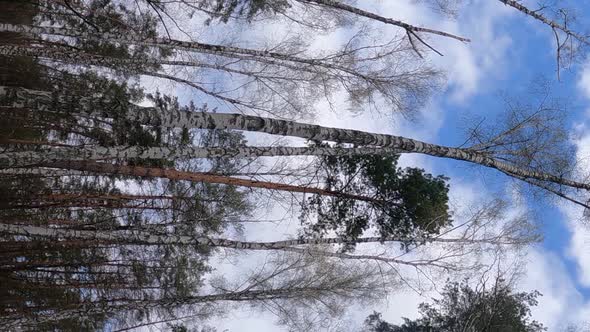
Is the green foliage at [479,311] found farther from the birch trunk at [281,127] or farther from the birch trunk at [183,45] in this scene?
the birch trunk at [183,45]

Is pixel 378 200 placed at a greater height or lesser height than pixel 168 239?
greater

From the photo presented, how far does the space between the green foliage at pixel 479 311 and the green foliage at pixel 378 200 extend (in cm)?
144

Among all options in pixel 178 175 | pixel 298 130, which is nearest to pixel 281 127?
pixel 298 130

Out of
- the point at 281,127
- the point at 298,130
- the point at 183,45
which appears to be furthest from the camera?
the point at 183,45

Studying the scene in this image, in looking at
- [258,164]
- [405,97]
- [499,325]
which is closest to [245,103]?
[258,164]

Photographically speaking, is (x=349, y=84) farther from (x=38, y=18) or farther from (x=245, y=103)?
(x=38, y=18)

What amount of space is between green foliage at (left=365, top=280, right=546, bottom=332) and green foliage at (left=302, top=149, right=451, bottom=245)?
4.71ft

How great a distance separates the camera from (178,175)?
33.7ft

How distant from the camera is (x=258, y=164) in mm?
11938

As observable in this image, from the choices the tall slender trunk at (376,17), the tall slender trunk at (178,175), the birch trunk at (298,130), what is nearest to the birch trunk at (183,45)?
the tall slender trunk at (376,17)

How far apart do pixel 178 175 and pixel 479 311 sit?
6.10m

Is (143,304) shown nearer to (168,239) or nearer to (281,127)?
(168,239)

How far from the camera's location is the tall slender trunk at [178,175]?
31.2ft

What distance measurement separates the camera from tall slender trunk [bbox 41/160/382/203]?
9.52 m
